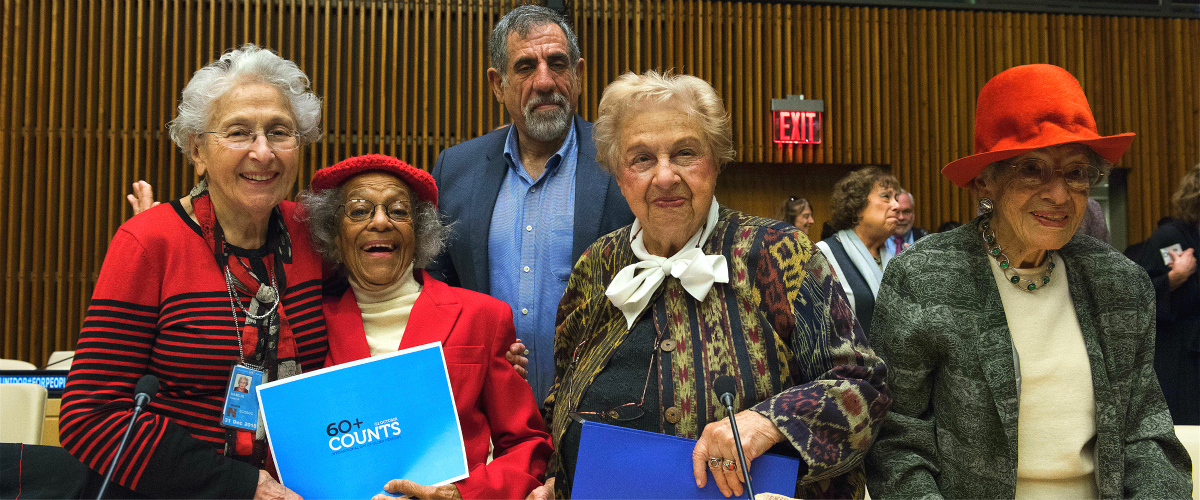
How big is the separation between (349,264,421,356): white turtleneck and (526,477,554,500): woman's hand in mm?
454

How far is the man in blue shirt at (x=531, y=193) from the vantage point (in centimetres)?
226

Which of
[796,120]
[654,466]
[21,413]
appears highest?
[796,120]

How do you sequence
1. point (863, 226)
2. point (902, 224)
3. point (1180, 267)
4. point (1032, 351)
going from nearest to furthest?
point (1032, 351), point (1180, 267), point (863, 226), point (902, 224)

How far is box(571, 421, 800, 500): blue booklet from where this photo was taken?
1.33 m

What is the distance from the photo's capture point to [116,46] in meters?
6.29

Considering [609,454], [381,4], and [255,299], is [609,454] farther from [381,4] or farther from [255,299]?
[381,4]

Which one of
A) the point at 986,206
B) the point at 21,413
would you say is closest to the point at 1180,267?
the point at 986,206

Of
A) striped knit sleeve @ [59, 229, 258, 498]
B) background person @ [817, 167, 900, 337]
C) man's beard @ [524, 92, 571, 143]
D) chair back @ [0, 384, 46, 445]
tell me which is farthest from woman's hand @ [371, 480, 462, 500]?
background person @ [817, 167, 900, 337]

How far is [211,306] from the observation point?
1.53m

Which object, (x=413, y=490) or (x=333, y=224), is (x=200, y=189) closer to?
(x=333, y=224)

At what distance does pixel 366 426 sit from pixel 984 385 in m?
1.23

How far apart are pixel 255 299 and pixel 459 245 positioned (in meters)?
0.78

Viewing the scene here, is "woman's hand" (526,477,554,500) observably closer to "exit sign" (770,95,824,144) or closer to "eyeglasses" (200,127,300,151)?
"eyeglasses" (200,127,300,151)

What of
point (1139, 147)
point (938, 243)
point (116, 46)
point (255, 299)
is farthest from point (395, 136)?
point (1139, 147)
